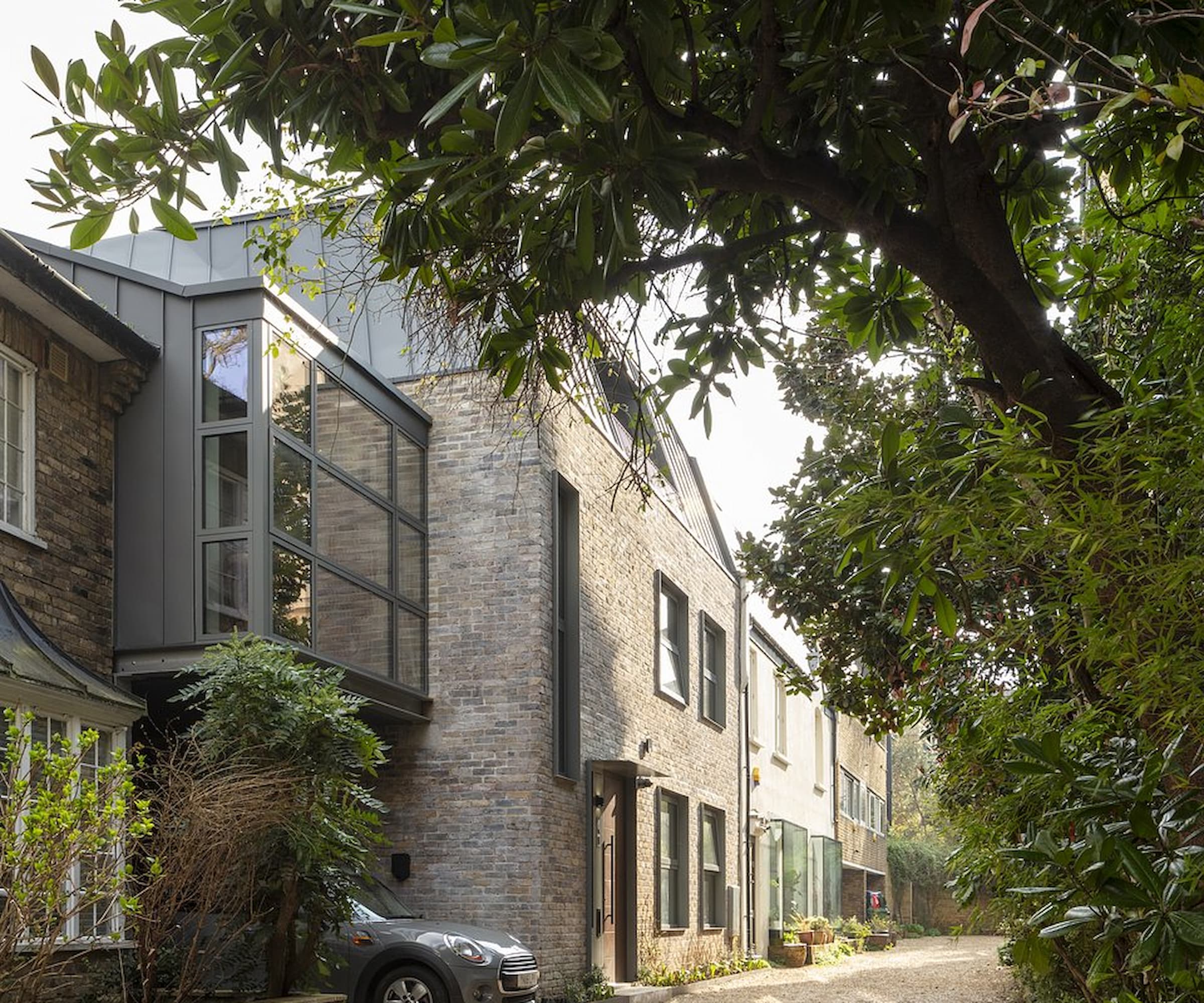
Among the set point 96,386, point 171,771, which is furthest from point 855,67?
point 96,386

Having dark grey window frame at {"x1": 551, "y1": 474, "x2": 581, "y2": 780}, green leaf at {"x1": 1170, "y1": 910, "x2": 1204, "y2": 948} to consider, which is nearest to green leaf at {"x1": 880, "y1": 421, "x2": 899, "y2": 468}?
green leaf at {"x1": 1170, "y1": 910, "x2": 1204, "y2": 948}

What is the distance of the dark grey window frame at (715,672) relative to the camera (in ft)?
71.6

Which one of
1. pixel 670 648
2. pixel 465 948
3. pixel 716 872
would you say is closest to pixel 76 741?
pixel 465 948

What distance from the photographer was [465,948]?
1166 cm

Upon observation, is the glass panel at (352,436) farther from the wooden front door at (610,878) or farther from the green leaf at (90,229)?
the green leaf at (90,229)

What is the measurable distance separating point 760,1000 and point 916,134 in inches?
562

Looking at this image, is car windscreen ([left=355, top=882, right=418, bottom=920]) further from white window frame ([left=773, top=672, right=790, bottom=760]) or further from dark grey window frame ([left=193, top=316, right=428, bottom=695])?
white window frame ([left=773, top=672, right=790, bottom=760])

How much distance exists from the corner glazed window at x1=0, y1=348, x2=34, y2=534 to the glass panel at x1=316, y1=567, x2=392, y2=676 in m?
2.63

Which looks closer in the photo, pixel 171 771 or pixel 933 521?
pixel 933 521

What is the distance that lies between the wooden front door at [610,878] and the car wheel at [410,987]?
443cm

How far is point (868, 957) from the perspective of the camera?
27859 millimetres

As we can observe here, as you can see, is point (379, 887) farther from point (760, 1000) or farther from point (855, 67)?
point (855, 67)

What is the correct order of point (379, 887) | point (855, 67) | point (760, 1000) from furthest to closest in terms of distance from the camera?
point (760, 1000), point (379, 887), point (855, 67)

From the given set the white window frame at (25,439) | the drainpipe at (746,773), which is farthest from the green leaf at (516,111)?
the drainpipe at (746,773)
